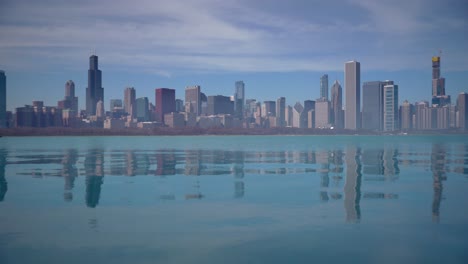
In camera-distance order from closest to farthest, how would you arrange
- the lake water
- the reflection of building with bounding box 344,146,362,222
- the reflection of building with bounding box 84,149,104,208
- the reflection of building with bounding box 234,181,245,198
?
1. the lake water
2. the reflection of building with bounding box 344,146,362,222
3. the reflection of building with bounding box 84,149,104,208
4. the reflection of building with bounding box 234,181,245,198

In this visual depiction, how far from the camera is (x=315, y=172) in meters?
45.2

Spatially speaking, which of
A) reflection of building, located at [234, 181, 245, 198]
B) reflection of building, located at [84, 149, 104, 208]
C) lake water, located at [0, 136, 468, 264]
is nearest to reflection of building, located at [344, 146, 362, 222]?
lake water, located at [0, 136, 468, 264]

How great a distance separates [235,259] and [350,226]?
720 centimetres

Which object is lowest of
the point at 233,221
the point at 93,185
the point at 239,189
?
the point at 233,221

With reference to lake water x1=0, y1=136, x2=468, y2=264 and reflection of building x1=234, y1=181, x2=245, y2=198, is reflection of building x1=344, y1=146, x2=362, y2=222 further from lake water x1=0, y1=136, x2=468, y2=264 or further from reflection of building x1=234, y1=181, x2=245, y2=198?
reflection of building x1=234, y1=181, x2=245, y2=198

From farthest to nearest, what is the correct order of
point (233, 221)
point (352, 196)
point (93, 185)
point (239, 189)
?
point (93, 185)
point (239, 189)
point (352, 196)
point (233, 221)

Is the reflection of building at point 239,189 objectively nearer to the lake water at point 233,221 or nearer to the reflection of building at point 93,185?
the lake water at point 233,221

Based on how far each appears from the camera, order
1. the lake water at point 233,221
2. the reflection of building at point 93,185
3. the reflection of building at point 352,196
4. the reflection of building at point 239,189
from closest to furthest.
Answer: the lake water at point 233,221 < the reflection of building at point 352,196 < the reflection of building at point 93,185 < the reflection of building at point 239,189

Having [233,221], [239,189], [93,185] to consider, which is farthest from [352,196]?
[93,185]

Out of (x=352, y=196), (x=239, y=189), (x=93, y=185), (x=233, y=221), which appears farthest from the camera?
(x=93, y=185)

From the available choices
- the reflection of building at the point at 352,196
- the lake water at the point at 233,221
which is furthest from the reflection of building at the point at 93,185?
the reflection of building at the point at 352,196

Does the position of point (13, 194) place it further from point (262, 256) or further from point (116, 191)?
point (262, 256)

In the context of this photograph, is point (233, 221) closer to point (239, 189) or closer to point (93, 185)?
point (239, 189)

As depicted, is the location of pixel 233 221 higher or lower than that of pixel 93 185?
lower
